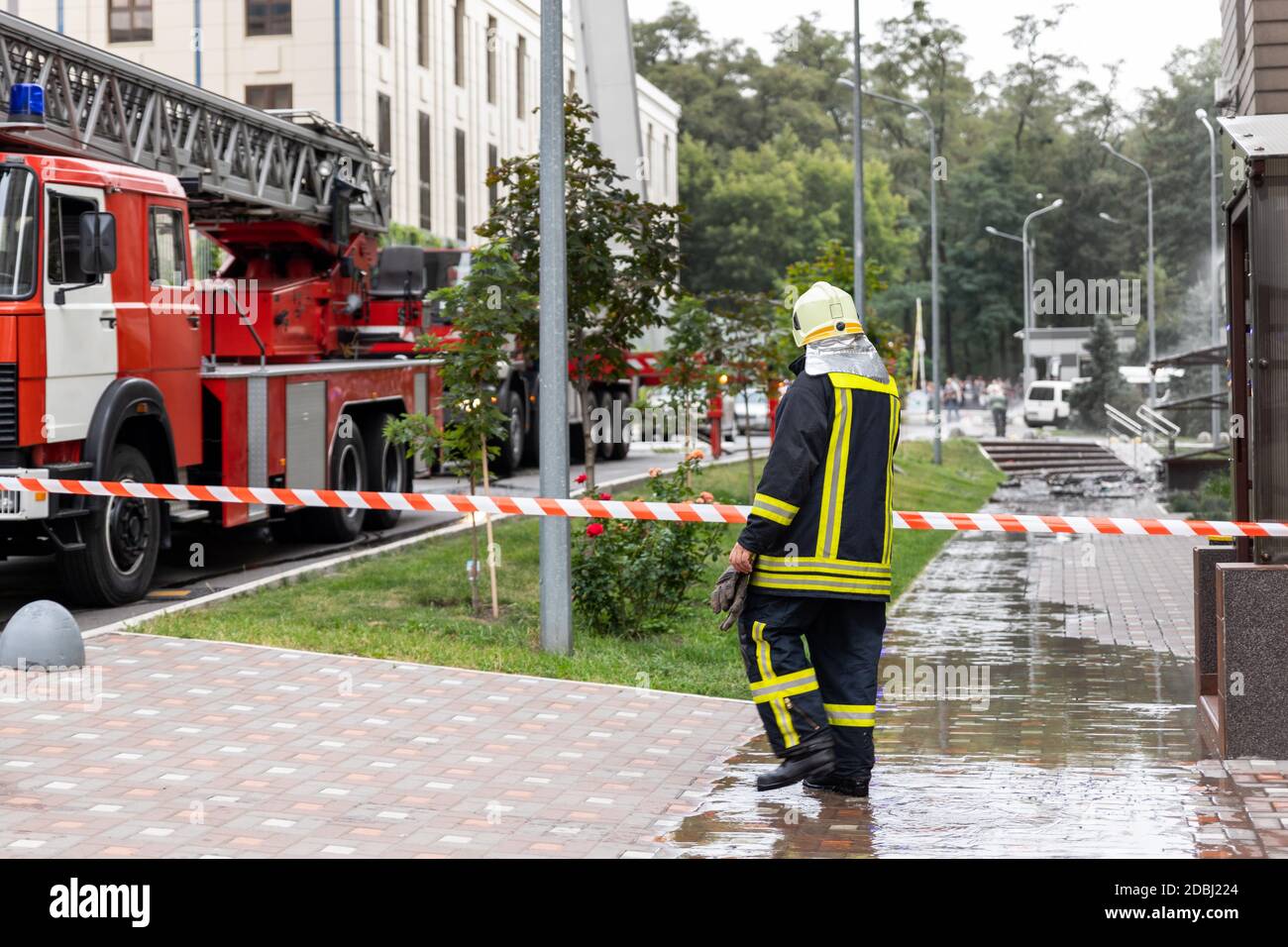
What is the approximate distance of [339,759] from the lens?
7.30 m

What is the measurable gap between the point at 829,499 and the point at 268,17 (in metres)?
37.2

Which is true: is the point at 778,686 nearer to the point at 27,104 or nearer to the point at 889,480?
the point at 889,480

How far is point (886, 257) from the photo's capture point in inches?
3046

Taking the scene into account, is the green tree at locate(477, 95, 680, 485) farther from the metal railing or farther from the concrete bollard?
the metal railing

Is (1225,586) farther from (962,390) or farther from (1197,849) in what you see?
(962,390)

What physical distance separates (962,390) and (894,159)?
618 inches

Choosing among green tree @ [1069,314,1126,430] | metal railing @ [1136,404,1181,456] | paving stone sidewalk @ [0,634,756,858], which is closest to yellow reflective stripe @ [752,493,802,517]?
paving stone sidewalk @ [0,634,756,858]

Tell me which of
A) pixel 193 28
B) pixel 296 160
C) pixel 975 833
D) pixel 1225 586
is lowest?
pixel 975 833

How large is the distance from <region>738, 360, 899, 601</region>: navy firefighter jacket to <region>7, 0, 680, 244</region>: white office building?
1274 inches

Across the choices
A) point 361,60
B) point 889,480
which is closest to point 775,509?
point 889,480

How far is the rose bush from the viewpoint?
11242 millimetres

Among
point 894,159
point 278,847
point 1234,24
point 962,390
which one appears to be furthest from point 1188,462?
point 894,159

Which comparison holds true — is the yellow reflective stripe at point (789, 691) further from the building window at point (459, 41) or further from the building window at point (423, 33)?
the building window at point (459, 41)

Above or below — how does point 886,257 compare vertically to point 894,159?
below
